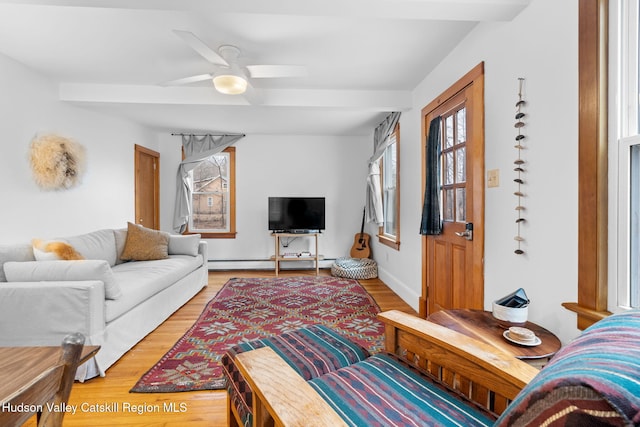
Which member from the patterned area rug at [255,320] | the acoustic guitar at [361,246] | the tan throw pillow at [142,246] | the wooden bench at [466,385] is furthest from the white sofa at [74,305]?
the acoustic guitar at [361,246]

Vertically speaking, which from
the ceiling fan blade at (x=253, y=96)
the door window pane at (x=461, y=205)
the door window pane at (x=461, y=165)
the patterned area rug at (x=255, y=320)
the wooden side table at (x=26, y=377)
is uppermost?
the ceiling fan blade at (x=253, y=96)

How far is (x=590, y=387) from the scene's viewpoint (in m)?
0.36

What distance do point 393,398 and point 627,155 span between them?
125 centimetres

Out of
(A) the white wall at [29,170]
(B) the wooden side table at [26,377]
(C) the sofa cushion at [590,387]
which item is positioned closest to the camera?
(C) the sofa cushion at [590,387]

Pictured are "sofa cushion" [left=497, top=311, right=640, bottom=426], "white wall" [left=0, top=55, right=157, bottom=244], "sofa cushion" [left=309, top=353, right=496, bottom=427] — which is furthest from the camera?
"white wall" [left=0, top=55, right=157, bottom=244]

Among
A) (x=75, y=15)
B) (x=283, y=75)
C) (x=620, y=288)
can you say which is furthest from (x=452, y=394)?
(x=75, y=15)

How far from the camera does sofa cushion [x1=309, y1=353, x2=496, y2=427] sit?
0.88m

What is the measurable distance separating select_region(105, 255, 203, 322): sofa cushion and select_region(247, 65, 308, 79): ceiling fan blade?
195 centimetres

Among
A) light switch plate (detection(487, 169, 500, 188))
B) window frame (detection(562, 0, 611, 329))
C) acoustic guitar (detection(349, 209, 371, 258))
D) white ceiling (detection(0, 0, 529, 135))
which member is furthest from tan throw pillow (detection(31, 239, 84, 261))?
acoustic guitar (detection(349, 209, 371, 258))

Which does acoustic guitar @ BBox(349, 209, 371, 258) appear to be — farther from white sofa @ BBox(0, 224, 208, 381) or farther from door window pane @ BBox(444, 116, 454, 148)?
white sofa @ BBox(0, 224, 208, 381)

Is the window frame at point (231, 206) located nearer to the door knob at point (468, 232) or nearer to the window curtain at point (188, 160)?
the window curtain at point (188, 160)

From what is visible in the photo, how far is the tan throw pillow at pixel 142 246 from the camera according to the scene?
3.46m

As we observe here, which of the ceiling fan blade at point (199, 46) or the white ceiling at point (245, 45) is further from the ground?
the white ceiling at point (245, 45)

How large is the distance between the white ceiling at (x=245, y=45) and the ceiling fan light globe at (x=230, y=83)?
0.76 ft
